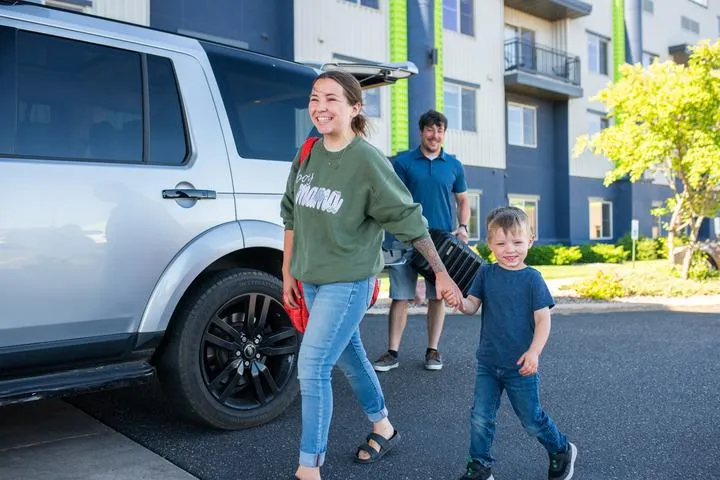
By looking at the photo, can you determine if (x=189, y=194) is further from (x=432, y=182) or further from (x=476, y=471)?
(x=432, y=182)

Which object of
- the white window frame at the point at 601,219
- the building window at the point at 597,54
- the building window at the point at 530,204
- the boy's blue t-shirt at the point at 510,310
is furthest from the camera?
the building window at the point at 597,54

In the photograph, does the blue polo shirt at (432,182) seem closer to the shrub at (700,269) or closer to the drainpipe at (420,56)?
the shrub at (700,269)

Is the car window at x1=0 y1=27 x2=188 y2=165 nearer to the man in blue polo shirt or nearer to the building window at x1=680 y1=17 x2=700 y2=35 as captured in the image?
the man in blue polo shirt

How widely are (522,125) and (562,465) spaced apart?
20.0 meters

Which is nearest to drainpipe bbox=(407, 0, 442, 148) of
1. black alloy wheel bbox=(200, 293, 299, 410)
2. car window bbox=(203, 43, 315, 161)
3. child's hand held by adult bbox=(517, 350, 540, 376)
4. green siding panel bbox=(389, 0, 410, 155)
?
green siding panel bbox=(389, 0, 410, 155)

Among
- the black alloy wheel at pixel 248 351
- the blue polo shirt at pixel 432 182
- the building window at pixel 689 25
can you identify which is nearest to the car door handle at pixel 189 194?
the black alloy wheel at pixel 248 351

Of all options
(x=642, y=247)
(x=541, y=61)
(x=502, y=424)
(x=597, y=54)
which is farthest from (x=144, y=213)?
(x=597, y=54)

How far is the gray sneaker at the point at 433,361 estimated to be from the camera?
545 cm

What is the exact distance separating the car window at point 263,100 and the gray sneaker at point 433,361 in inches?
90.6

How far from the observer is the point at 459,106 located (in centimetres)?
1888

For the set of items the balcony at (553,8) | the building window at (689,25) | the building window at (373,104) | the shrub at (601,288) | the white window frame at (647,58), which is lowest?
the shrub at (601,288)

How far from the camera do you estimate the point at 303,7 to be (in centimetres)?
1438

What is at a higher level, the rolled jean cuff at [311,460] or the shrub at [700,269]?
the shrub at [700,269]

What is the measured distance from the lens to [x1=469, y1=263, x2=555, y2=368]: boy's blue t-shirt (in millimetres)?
2865
